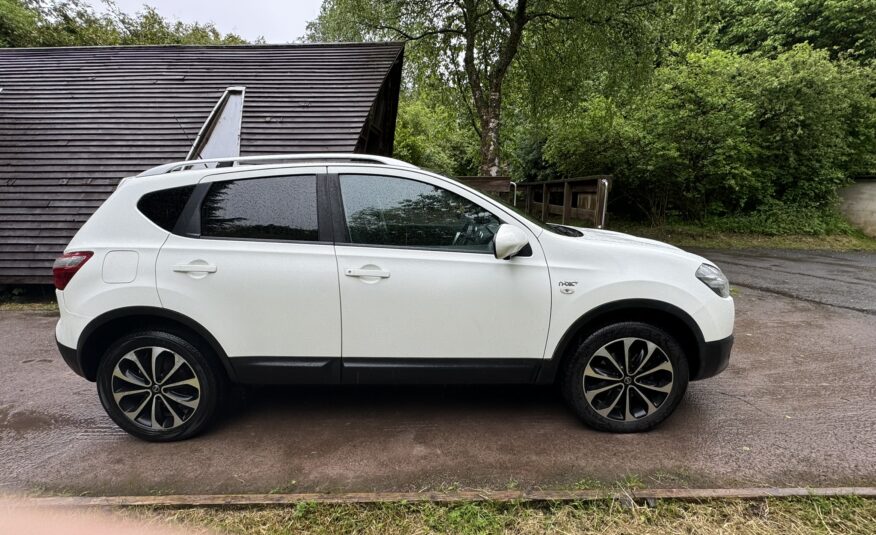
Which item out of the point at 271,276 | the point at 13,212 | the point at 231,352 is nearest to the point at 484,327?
the point at 271,276

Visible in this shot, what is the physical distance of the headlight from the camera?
276cm

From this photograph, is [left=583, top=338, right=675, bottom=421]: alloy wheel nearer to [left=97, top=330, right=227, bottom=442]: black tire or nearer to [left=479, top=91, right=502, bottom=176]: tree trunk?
[left=97, top=330, right=227, bottom=442]: black tire

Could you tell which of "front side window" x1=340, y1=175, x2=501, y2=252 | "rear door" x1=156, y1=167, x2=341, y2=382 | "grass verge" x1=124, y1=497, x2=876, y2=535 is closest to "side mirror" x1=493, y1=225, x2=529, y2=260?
"front side window" x1=340, y1=175, x2=501, y2=252

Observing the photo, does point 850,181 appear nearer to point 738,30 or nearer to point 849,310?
point 738,30

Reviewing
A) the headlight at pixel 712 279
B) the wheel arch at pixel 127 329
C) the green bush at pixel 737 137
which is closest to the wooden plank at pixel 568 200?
the green bush at pixel 737 137

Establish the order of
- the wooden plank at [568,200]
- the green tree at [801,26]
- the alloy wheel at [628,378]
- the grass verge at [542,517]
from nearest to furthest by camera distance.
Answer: the grass verge at [542,517] → the alloy wheel at [628,378] → the wooden plank at [568,200] → the green tree at [801,26]

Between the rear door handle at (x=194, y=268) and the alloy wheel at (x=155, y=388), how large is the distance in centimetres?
51

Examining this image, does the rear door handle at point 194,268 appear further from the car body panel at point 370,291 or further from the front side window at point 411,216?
the front side window at point 411,216

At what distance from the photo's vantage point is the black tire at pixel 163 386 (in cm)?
267

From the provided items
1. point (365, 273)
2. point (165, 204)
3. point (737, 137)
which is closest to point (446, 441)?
point (365, 273)

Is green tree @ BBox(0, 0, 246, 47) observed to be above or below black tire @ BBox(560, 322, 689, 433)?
above

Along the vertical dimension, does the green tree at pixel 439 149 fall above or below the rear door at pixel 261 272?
above

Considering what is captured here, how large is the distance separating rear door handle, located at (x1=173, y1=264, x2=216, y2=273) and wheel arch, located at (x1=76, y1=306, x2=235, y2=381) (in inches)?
10.2

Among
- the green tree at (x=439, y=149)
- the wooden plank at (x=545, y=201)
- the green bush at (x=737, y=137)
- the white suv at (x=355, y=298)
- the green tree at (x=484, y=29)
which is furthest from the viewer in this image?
the green tree at (x=439, y=149)
